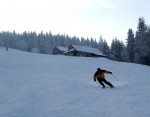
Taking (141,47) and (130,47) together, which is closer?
(141,47)

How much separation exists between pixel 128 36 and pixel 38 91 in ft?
264

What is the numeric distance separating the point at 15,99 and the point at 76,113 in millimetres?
3898

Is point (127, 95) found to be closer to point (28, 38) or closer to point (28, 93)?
point (28, 93)

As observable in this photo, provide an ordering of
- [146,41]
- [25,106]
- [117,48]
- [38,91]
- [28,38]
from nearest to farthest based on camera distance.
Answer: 1. [25,106]
2. [38,91]
3. [146,41]
4. [117,48]
5. [28,38]

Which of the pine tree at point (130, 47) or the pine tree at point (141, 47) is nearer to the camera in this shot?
the pine tree at point (141, 47)

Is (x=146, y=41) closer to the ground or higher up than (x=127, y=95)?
higher up

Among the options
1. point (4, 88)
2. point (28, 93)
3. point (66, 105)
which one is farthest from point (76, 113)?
point (4, 88)

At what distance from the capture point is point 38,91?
16094 mm

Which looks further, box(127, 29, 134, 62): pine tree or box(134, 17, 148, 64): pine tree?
box(127, 29, 134, 62): pine tree

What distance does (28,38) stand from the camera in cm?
18050

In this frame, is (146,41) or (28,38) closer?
(146,41)

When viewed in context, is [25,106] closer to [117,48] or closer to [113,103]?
[113,103]

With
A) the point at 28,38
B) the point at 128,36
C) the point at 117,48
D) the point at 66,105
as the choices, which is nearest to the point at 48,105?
the point at 66,105

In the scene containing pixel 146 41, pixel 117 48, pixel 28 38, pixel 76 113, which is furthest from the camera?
pixel 28 38
